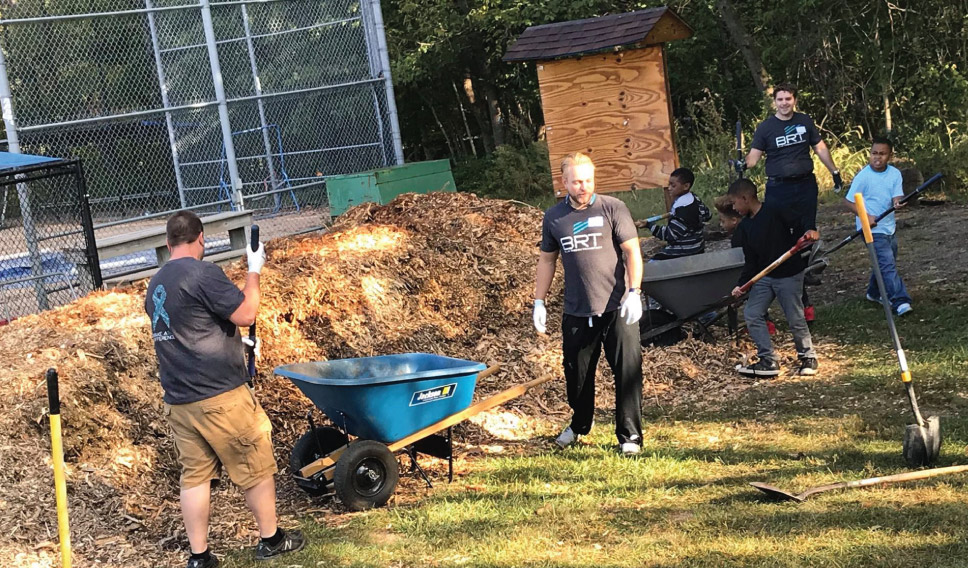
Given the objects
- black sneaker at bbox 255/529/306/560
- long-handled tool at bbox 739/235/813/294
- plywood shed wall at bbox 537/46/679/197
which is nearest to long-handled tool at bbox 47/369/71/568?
black sneaker at bbox 255/529/306/560

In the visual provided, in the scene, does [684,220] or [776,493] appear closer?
[776,493]

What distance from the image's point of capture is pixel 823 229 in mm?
12148

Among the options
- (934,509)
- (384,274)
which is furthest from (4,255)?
(934,509)

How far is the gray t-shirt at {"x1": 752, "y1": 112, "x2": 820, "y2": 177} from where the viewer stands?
8.48 m

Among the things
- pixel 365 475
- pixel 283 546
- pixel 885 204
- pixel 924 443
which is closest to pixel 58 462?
pixel 283 546

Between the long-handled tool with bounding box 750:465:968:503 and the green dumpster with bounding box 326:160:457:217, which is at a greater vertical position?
the green dumpster with bounding box 326:160:457:217

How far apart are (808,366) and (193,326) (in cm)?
442

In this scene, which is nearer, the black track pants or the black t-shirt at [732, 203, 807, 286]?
the black track pants

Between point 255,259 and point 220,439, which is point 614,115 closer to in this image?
point 255,259

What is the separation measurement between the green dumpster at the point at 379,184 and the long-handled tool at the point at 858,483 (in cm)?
750

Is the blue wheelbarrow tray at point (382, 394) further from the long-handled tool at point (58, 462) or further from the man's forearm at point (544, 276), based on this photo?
the long-handled tool at point (58, 462)

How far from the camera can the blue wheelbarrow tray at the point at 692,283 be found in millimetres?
7617

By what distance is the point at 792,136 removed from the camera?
27.9ft

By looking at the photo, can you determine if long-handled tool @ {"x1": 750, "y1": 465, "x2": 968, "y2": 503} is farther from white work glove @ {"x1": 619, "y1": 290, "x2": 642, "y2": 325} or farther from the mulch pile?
the mulch pile
